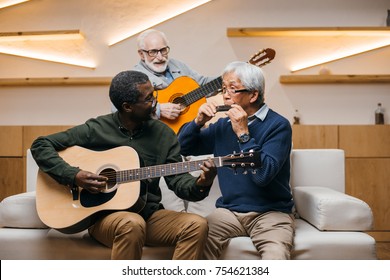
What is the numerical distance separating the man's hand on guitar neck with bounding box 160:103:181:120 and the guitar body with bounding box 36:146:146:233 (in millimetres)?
729

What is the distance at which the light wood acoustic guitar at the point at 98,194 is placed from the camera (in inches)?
71.5

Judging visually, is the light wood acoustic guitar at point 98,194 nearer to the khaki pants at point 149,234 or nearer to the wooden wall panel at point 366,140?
the khaki pants at point 149,234

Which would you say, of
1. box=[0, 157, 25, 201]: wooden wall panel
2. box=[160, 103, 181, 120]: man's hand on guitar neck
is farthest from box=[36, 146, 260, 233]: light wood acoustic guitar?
box=[0, 157, 25, 201]: wooden wall panel

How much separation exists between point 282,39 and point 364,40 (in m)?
0.65

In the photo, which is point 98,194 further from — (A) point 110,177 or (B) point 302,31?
(B) point 302,31

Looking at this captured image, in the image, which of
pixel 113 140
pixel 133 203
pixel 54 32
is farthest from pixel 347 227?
pixel 54 32

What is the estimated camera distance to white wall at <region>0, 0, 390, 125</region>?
416 cm

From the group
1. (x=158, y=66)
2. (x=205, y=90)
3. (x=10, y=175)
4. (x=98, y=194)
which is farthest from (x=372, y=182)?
(x=10, y=175)

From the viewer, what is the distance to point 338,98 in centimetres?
416

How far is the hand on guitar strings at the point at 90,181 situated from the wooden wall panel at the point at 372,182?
2.37 metres

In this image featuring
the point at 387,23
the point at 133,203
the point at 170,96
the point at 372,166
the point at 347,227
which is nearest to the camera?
the point at 133,203

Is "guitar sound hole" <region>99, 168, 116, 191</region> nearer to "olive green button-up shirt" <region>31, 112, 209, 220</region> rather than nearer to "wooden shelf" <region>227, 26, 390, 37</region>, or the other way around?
"olive green button-up shirt" <region>31, 112, 209, 220</region>

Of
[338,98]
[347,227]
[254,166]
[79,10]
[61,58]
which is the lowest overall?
[347,227]

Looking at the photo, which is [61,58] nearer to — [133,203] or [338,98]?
[338,98]
